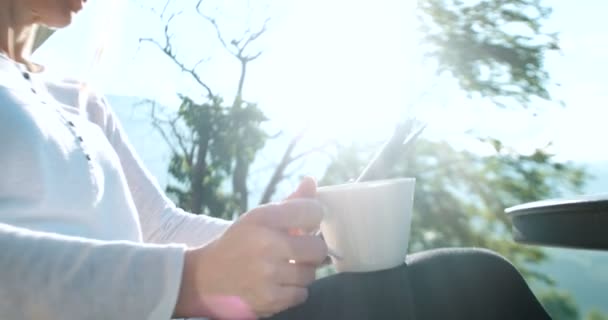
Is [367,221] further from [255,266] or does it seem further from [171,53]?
[171,53]

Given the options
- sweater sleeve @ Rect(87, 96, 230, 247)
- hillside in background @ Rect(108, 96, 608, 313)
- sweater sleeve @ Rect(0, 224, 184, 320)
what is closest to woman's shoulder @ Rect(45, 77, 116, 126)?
sweater sleeve @ Rect(87, 96, 230, 247)

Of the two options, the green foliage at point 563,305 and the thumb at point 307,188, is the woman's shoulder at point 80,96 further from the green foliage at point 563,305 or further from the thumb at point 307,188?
the green foliage at point 563,305

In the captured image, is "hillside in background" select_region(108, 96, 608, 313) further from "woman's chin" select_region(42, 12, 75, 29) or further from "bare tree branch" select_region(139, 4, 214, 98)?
"woman's chin" select_region(42, 12, 75, 29)

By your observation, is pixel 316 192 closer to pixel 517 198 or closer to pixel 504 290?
pixel 504 290

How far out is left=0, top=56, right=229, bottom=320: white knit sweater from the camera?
34 centimetres

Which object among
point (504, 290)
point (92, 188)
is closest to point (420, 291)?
point (504, 290)

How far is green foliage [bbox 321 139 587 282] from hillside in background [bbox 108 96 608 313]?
0.26 m

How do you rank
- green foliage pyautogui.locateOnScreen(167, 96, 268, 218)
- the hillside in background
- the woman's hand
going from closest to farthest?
the woman's hand < the hillside in background < green foliage pyautogui.locateOnScreen(167, 96, 268, 218)

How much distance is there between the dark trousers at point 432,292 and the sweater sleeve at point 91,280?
0.11 metres

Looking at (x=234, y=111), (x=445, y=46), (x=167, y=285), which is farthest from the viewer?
(x=445, y=46)

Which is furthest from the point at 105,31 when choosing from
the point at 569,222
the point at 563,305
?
the point at 563,305

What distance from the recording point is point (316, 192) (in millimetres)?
416

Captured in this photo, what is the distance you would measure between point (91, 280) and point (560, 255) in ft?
10.9

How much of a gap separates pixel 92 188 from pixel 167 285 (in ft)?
1.03
